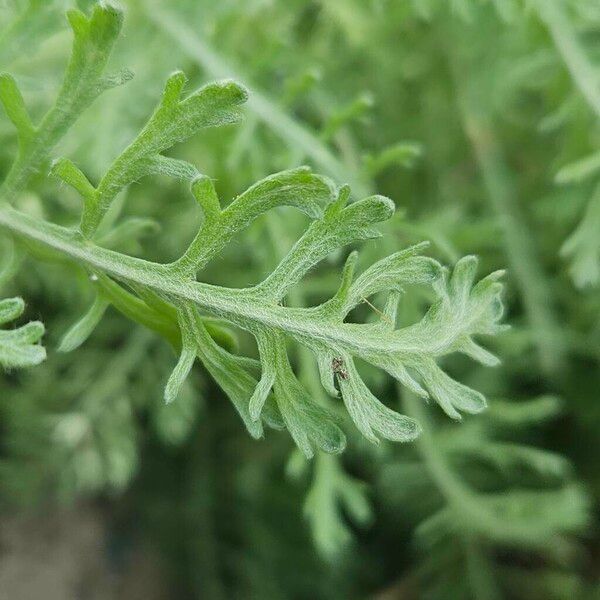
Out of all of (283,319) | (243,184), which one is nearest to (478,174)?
(243,184)

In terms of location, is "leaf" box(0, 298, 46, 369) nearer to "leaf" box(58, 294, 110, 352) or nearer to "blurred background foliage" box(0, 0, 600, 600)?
"leaf" box(58, 294, 110, 352)

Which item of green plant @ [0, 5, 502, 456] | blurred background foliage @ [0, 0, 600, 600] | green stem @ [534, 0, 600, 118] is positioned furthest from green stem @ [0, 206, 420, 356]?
green stem @ [534, 0, 600, 118]

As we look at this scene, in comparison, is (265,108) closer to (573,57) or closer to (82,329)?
(573,57)

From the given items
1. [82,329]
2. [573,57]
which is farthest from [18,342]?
[573,57]

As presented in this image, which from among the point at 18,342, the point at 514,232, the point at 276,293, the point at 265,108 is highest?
the point at 514,232

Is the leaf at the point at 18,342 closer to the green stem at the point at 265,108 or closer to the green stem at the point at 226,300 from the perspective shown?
the green stem at the point at 226,300

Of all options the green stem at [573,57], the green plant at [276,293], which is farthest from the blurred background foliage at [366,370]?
the green plant at [276,293]
